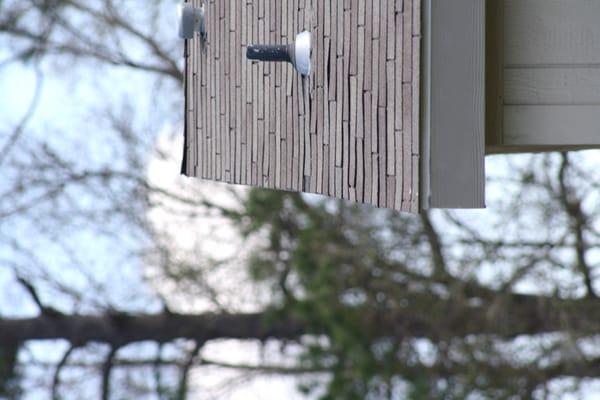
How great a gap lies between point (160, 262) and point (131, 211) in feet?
2.85

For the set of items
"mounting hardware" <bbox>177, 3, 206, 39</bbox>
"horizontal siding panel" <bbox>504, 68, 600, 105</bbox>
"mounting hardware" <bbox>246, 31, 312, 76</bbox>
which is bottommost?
"horizontal siding panel" <bbox>504, 68, 600, 105</bbox>

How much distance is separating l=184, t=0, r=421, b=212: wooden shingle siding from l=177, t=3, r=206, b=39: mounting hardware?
9 cm

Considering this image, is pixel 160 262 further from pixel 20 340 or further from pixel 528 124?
pixel 528 124

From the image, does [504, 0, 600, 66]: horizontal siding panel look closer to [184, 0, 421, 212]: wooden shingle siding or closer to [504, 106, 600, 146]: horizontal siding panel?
[504, 106, 600, 146]: horizontal siding panel

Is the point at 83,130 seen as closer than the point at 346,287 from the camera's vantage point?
No

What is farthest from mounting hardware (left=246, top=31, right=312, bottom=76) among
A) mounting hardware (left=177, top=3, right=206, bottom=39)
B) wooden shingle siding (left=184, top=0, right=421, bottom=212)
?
mounting hardware (left=177, top=3, right=206, bottom=39)

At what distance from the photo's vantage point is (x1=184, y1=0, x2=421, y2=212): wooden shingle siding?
14.0ft

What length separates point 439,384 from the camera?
12281 mm

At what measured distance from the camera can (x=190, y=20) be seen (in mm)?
6461

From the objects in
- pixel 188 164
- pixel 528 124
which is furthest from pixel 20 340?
pixel 528 124

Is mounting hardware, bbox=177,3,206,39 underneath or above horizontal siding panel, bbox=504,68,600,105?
above

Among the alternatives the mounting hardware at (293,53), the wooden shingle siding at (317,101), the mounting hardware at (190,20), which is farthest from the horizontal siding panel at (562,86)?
the mounting hardware at (190,20)

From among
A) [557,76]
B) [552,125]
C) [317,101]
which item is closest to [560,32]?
[557,76]

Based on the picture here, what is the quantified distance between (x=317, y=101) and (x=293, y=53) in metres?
0.30
